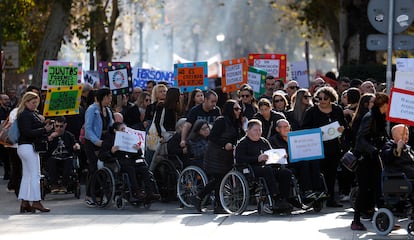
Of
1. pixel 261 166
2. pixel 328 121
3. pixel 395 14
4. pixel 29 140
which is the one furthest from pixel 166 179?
pixel 395 14

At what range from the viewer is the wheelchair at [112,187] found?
55.4 feet

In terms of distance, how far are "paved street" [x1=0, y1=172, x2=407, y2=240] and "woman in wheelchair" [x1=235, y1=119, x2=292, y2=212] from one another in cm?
29

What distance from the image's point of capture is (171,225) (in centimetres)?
1465

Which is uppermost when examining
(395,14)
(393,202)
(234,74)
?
(395,14)

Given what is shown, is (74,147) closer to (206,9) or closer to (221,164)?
(221,164)

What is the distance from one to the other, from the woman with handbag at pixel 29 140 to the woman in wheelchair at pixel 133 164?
1.01 meters

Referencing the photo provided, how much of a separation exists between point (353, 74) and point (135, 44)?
321ft

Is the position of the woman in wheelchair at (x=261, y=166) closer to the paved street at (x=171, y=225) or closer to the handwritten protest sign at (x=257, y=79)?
the paved street at (x=171, y=225)

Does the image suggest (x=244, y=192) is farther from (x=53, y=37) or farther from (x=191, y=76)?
(x=53, y=37)

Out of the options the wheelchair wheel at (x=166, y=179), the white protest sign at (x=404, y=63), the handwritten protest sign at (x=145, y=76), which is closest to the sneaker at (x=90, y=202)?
the wheelchair wheel at (x=166, y=179)

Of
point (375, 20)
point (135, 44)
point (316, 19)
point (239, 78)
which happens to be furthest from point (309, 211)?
point (135, 44)

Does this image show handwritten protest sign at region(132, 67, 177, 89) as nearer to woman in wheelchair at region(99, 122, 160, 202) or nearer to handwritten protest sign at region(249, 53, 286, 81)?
handwritten protest sign at region(249, 53, 286, 81)

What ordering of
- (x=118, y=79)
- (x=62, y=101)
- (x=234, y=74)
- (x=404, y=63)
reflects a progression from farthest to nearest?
(x=118, y=79) → (x=234, y=74) → (x=404, y=63) → (x=62, y=101)

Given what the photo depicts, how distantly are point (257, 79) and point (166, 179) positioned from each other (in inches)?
209
